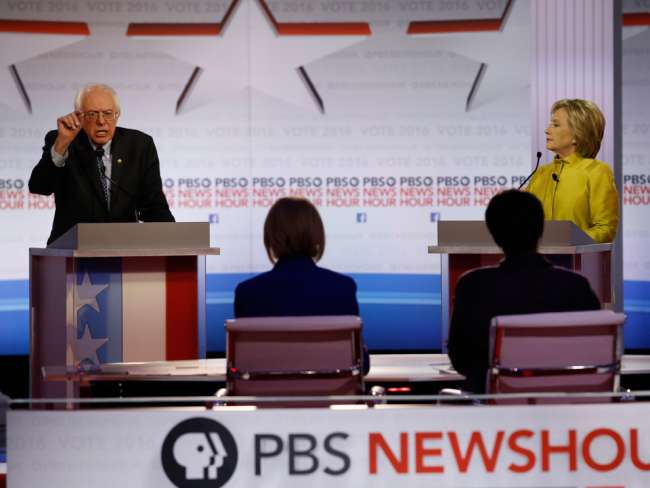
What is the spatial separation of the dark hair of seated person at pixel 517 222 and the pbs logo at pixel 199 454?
96cm

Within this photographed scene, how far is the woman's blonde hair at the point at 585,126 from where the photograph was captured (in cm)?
461

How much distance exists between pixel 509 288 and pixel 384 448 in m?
0.66

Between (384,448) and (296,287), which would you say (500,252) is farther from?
(384,448)

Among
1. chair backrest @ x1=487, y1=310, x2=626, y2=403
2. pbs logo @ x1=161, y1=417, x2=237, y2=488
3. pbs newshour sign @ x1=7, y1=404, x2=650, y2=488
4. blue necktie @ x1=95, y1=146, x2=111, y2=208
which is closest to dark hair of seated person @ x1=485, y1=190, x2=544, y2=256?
chair backrest @ x1=487, y1=310, x2=626, y2=403

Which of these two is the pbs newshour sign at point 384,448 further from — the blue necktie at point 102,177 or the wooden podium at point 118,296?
the blue necktie at point 102,177

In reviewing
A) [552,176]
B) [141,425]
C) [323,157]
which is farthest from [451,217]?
[141,425]

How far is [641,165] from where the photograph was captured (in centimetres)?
740

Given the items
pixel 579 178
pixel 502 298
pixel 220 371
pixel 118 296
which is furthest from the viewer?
pixel 579 178

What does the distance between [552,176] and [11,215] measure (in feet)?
14.3

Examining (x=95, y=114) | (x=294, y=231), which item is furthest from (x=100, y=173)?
(x=294, y=231)

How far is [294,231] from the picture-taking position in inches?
110

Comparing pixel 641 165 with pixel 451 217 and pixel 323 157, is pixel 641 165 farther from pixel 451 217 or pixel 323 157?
pixel 323 157

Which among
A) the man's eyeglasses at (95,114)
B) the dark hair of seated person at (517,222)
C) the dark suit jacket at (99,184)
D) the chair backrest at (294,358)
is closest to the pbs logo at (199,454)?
the chair backrest at (294,358)

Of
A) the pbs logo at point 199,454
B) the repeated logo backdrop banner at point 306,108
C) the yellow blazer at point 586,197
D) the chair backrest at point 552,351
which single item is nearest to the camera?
the pbs logo at point 199,454
